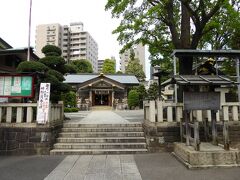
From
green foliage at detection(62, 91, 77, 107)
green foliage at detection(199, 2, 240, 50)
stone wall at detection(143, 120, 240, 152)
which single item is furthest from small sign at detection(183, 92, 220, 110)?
green foliage at detection(62, 91, 77, 107)

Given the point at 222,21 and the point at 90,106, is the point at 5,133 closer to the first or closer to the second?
the point at 222,21

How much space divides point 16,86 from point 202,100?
6.57m

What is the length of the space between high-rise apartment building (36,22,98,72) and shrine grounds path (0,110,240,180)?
245ft

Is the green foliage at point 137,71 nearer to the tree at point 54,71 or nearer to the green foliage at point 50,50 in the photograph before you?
the tree at point 54,71

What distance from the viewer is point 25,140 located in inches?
299

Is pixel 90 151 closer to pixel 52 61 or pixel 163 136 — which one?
pixel 163 136

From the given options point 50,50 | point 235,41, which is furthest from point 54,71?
point 235,41

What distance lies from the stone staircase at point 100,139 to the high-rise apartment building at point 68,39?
238 ft

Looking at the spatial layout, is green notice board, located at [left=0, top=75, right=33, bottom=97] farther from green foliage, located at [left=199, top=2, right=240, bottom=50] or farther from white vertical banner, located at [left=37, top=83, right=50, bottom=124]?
green foliage, located at [left=199, top=2, right=240, bottom=50]

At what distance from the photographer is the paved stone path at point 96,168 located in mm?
5152

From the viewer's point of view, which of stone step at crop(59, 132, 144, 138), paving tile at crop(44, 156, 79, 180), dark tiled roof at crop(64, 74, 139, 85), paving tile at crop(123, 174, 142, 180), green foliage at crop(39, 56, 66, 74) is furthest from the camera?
dark tiled roof at crop(64, 74, 139, 85)

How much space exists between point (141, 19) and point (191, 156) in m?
7.68

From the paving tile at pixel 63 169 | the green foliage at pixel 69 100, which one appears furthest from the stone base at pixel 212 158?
the green foliage at pixel 69 100

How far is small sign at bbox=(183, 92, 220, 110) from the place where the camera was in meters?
Answer: 6.34
